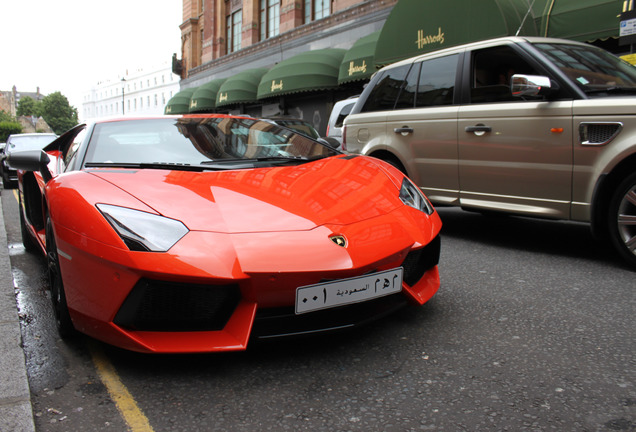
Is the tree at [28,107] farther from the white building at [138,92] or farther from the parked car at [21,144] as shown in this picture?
the parked car at [21,144]

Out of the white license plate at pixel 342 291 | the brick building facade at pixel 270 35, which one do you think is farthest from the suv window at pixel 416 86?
the brick building facade at pixel 270 35

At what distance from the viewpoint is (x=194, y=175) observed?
2.80 m

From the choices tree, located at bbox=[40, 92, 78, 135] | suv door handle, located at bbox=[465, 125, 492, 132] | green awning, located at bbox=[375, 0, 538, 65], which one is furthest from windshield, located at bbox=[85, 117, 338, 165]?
tree, located at bbox=[40, 92, 78, 135]

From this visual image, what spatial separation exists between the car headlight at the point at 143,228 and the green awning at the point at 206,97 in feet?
85.3

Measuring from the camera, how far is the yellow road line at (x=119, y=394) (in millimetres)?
1877

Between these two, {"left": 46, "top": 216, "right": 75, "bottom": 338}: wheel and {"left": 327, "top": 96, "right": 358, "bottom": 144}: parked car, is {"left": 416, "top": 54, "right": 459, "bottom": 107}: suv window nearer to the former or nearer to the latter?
{"left": 46, "top": 216, "right": 75, "bottom": 338}: wheel

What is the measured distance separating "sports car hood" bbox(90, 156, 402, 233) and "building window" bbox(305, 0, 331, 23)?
19486 mm

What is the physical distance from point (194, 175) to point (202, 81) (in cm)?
3096

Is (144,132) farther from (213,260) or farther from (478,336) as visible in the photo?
(478,336)

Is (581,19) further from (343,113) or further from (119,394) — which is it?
(119,394)

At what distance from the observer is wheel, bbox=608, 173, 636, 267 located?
3656 millimetres

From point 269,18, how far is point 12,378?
2565cm

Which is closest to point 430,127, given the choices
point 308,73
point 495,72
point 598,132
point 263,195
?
point 495,72

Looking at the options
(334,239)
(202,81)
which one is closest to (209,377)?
(334,239)
